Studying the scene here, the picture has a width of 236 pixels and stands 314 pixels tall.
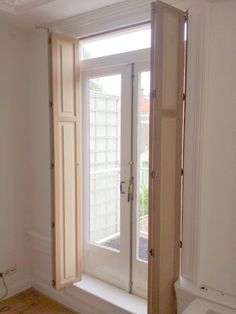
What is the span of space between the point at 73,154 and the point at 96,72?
786 mm

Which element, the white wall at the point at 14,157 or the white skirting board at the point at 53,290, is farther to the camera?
the white wall at the point at 14,157

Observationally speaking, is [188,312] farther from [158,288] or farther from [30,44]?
[30,44]

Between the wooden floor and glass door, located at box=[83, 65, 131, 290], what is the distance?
457 mm

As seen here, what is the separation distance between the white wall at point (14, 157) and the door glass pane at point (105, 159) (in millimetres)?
776

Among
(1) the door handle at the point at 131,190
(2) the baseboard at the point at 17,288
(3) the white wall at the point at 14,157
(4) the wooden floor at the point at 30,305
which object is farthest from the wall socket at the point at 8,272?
(1) the door handle at the point at 131,190

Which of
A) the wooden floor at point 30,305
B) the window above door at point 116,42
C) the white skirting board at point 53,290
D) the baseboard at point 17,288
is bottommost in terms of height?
the wooden floor at point 30,305

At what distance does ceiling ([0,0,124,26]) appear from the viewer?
2.44 meters

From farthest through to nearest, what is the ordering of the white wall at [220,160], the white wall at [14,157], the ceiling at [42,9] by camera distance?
the white wall at [14,157] → the ceiling at [42,9] → the white wall at [220,160]

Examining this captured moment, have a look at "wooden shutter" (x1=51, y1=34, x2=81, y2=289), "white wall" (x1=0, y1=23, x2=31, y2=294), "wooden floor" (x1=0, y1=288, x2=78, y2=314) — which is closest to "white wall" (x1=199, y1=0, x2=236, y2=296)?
"wooden shutter" (x1=51, y1=34, x2=81, y2=289)

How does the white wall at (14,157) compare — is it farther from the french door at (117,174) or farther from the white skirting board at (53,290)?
the french door at (117,174)

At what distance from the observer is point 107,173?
286 cm

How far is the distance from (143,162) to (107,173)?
43 centimetres

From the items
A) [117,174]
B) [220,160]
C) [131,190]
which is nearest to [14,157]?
[117,174]

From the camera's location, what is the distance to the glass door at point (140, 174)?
2.54 m
